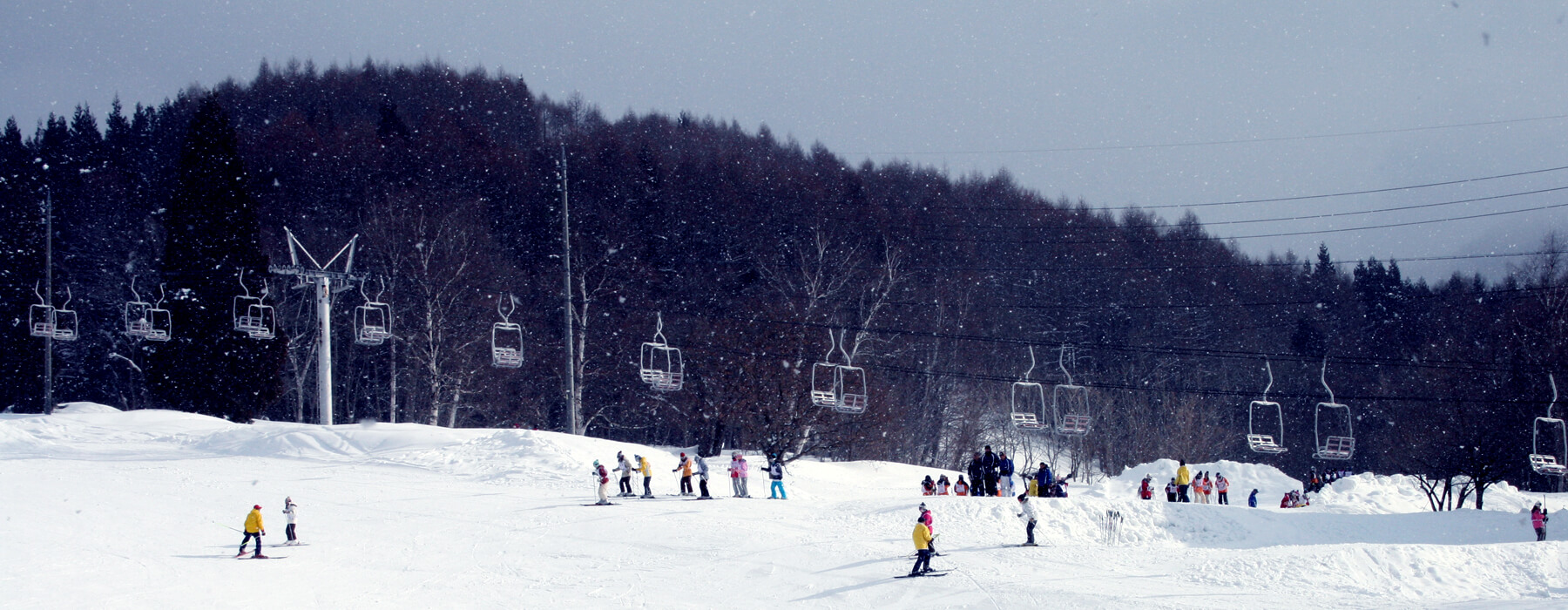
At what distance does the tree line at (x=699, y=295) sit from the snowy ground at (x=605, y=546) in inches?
319

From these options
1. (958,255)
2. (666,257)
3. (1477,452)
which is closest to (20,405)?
(666,257)

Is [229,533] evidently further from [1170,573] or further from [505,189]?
[505,189]

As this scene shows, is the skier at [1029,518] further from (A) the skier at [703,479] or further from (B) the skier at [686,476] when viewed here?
(B) the skier at [686,476]

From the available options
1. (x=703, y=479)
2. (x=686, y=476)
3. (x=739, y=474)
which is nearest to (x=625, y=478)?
(x=686, y=476)

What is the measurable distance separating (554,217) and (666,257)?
634 centimetres

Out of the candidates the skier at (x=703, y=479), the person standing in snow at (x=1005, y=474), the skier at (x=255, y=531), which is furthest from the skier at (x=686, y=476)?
the skier at (x=255, y=531)

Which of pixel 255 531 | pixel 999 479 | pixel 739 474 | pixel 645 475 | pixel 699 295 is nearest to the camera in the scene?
pixel 255 531

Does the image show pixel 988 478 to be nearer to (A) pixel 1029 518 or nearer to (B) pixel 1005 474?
(B) pixel 1005 474

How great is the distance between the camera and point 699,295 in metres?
55.1

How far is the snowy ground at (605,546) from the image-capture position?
15633 mm

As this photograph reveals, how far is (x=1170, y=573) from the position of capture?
17234 mm

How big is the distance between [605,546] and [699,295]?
120 feet

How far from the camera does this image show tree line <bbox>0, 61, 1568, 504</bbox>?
43.7m

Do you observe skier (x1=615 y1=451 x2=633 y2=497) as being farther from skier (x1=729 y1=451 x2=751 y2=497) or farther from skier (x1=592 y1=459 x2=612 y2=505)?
skier (x1=729 y1=451 x2=751 y2=497)
